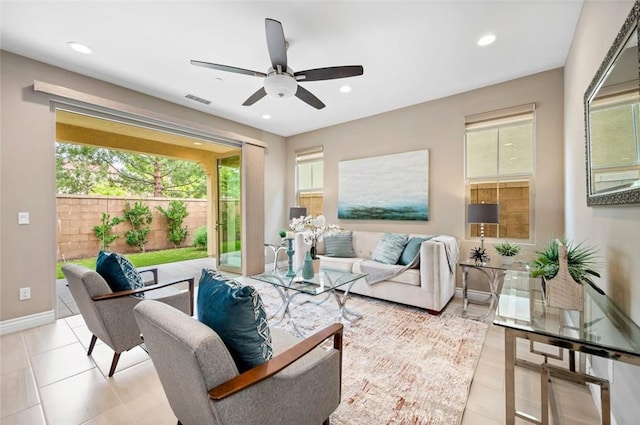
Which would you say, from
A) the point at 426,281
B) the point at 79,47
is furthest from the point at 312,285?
the point at 79,47

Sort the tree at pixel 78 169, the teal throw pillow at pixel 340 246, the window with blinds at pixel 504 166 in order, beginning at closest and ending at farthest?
the window with blinds at pixel 504 166 < the teal throw pillow at pixel 340 246 < the tree at pixel 78 169

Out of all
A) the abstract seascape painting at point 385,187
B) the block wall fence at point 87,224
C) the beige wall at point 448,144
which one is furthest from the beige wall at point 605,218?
the block wall fence at point 87,224

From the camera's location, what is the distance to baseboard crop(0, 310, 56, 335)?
2.68 m

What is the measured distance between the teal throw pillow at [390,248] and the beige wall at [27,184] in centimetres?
398

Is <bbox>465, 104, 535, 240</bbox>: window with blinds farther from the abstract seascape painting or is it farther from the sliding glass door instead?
the sliding glass door

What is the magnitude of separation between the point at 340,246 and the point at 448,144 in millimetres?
2248

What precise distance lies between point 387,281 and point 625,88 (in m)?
2.73

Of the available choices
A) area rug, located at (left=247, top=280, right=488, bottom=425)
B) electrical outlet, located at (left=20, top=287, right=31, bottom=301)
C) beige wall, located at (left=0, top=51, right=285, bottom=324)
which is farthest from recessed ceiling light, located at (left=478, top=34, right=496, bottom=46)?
electrical outlet, located at (left=20, top=287, right=31, bottom=301)

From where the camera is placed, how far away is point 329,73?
7.66 ft

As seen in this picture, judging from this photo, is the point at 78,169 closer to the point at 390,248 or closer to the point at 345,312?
the point at 345,312

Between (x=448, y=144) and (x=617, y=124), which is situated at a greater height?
(x=448, y=144)

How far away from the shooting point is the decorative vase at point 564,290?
1.37 metres

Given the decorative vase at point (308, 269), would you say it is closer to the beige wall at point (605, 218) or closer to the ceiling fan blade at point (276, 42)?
the ceiling fan blade at point (276, 42)

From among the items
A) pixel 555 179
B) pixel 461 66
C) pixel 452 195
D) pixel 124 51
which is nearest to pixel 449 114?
pixel 461 66
